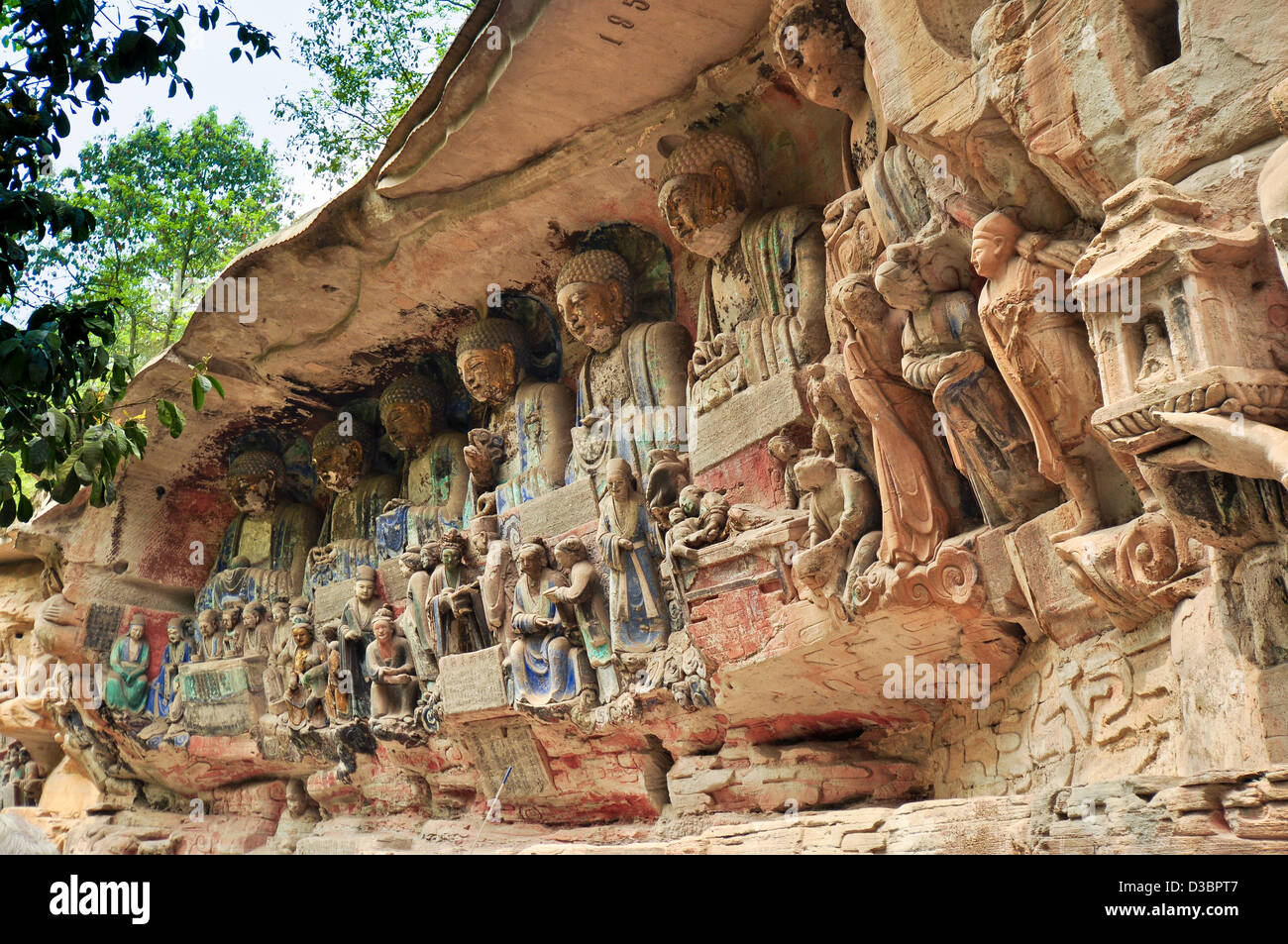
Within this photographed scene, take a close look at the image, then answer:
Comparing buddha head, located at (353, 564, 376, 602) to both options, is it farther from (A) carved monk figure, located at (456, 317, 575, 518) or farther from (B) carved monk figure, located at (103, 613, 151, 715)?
(B) carved monk figure, located at (103, 613, 151, 715)

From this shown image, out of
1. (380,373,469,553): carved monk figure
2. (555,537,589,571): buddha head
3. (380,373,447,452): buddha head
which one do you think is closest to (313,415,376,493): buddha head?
(380,373,469,553): carved monk figure

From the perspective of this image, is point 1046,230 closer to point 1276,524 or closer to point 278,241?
point 1276,524

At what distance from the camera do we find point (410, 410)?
9195mm

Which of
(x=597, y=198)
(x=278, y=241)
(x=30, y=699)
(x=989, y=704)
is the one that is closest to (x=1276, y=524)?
(x=989, y=704)

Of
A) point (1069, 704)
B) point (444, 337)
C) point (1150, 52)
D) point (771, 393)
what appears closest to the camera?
point (1150, 52)

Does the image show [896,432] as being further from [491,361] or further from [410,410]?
[410,410]

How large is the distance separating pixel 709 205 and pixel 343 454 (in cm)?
451

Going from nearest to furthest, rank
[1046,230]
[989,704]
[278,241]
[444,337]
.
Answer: [1046,230] → [989,704] → [278,241] → [444,337]

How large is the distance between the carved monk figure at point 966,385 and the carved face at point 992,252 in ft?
1.42

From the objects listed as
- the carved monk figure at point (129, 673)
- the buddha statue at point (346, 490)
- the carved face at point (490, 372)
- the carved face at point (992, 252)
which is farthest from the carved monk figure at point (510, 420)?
the carved monk figure at point (129, 673)

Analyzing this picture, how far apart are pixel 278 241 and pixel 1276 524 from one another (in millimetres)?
6264

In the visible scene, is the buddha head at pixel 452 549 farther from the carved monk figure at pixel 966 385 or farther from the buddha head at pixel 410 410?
the carved monk figure at pixel 966 385

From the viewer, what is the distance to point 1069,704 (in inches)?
182

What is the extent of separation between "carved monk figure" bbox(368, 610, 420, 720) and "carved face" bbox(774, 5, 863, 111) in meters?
4.89
